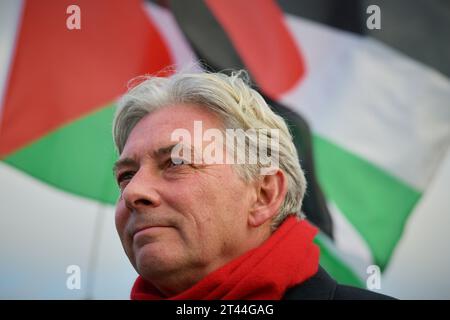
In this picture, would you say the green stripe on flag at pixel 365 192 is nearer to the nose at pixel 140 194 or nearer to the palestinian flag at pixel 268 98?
the palestinian flag at pixel 268 98

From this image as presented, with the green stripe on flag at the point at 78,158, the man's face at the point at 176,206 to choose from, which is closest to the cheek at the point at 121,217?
the man's face at the point at 176,206

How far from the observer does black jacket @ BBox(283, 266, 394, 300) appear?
64.8 inches

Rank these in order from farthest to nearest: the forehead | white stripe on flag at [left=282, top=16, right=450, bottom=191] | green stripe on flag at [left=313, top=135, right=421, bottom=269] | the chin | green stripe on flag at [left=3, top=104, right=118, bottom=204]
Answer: white stripe on flag at [left=282, top=16, right=450, bottom=191], green stripe on flag at [left=313, top=135, right=421, bottom=269], green stripe on flag at [left=3, top=104, right=118, bottom=204], the forehead, the chin

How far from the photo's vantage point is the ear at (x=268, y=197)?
1.71m

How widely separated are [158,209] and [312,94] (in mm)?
2220

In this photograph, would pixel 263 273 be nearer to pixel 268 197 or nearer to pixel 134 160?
pixel 268 197

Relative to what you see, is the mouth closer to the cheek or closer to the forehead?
the cheek

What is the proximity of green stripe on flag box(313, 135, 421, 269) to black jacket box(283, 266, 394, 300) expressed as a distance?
5.57ft

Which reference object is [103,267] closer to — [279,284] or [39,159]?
[39,159]

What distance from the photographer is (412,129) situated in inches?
143

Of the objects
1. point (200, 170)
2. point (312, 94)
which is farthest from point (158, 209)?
point (312, 94)

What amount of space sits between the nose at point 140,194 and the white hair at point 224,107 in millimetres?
222

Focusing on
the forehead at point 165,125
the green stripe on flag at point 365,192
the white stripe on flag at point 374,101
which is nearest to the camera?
the forehead at point 165,125

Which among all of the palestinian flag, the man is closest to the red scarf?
the man
